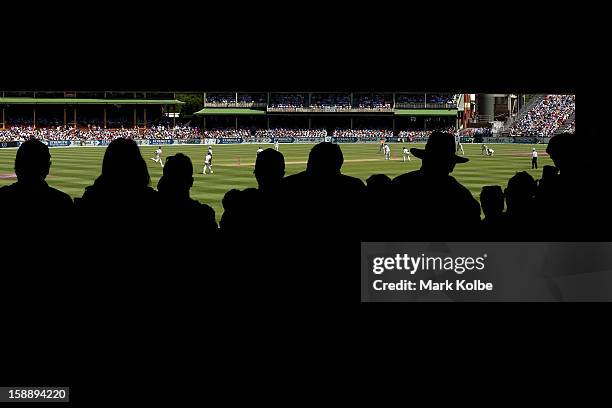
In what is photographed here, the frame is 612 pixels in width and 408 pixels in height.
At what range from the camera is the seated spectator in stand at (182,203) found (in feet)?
14.6

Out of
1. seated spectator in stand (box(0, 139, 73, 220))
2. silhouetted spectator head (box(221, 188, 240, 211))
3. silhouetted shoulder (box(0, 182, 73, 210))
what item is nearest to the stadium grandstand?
silhouetted spectator head (box(221, 188, 240, 211))

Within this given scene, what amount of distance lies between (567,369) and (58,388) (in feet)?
8.59

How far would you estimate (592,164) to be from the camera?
4934 millimetres

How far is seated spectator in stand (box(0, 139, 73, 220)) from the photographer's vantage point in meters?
4.29

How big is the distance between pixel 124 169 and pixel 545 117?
300 feet

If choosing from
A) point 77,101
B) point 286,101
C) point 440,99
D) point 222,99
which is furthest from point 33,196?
point 222,99

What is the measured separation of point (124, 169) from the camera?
432cm

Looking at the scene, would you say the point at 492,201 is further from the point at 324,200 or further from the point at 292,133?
the point at 292,133

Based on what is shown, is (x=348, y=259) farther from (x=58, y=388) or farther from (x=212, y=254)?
(x=58, y=388)

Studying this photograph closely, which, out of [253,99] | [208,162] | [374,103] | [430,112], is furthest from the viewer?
[253,99]

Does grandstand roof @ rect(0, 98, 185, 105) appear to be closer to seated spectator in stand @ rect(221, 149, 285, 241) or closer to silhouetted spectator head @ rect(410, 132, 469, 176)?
seated spectator in stand @ rect(221, 149, 285, 241)

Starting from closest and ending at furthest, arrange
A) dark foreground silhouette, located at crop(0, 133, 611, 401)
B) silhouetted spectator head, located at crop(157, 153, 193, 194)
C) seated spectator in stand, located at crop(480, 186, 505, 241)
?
1. dark foreground silhouette, located at crop(0, 133, 611, 401)
2. seated spectator in stand, located at crop(480, 186, 505, 241)
3. silhouetted spectator head, located at crop(157, 153, 193, 194)

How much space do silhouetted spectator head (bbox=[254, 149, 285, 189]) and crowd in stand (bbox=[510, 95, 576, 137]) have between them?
80.4m

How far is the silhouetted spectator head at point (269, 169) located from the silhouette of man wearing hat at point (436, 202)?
0.88 m
